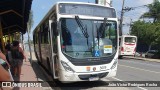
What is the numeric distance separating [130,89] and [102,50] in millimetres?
1678

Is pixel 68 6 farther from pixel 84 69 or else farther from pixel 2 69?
pixel 2 69

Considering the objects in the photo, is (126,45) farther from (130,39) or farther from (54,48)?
(54,48)

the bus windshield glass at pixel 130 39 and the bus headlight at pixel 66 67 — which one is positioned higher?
the bus windshield glass at pixel 130 39

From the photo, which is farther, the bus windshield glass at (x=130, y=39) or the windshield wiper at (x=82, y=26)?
the bus windshield glass at (x=130, y=39)

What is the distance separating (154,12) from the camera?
70.1 metres

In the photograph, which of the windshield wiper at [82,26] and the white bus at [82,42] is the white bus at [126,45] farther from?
the windshield wiper at [82,26]

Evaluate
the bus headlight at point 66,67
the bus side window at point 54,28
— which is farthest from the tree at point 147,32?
the bus headlight at point 66,67

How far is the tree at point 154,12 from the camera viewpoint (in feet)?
229

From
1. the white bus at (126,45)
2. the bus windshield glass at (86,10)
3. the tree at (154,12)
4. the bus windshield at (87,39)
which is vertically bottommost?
the white bus at (126,45)

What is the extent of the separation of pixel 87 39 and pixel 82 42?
0.23m

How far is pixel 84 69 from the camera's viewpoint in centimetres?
1102

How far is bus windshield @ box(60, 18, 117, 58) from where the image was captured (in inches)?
434

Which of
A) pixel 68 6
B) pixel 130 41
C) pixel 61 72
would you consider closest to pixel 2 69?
pixel 61 72

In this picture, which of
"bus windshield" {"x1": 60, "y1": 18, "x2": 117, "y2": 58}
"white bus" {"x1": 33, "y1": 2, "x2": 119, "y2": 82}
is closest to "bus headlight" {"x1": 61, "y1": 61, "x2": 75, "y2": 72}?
"white bus" {"x1": 33, "y1": 2, "x2": 119, "y2": 82}
